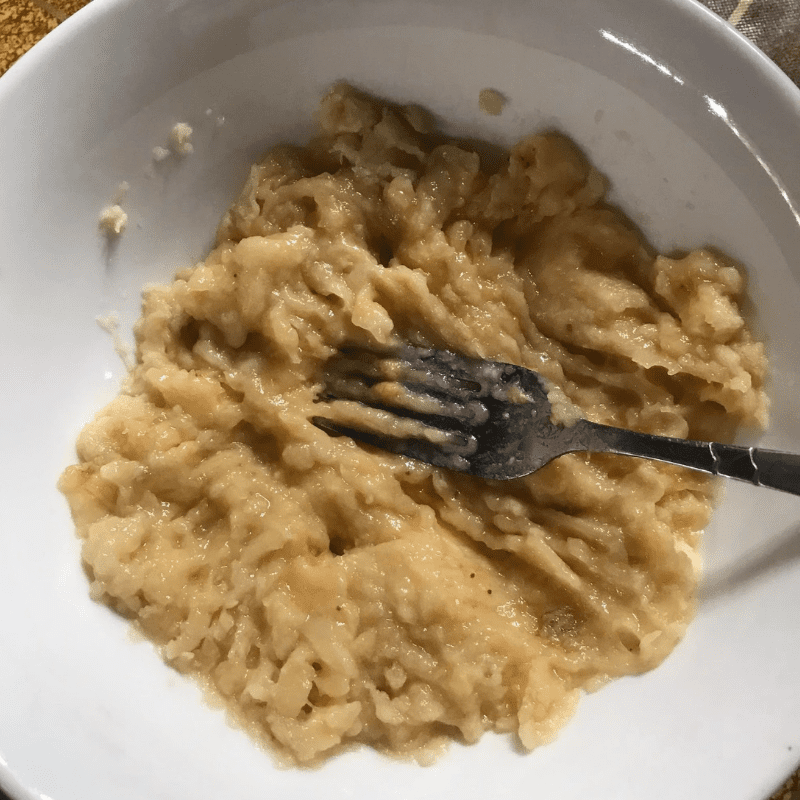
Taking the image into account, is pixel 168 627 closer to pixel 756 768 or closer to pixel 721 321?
pixel 756 768

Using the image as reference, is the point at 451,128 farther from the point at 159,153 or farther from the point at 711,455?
the point at 711,455

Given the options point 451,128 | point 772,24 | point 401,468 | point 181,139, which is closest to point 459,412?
point 401,468

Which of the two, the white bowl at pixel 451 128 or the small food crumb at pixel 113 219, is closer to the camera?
the white bowl at pixel 451 128

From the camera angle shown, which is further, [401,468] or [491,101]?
[401,468]

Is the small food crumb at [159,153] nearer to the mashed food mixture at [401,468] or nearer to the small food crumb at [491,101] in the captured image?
the mashed food mixture at [401,468]

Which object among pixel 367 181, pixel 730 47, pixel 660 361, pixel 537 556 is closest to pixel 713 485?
pixel 660 361

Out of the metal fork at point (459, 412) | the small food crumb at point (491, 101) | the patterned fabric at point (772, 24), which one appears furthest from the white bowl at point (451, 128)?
the patterned fabric at point (772, 24)

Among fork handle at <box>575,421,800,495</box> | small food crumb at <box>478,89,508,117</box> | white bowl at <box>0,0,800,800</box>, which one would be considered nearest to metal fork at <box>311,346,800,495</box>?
fork handle at <box>575,421,800,495</box>
